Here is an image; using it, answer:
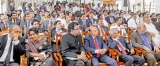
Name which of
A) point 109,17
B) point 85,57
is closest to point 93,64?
point 85,57

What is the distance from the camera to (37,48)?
427 cm

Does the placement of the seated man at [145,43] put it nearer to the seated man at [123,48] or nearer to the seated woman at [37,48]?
the seated man at [123,48]

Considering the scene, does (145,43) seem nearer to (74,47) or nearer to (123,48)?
(123,48)

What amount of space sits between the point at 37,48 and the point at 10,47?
544 millimetres

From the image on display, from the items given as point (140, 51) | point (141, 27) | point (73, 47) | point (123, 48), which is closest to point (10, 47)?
point (73, 47)

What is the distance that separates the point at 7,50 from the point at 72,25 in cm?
112

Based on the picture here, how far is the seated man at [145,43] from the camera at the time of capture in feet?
16.4

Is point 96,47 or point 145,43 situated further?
point 145,43

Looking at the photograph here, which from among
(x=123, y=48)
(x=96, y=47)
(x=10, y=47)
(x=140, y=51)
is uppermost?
(x=10, y=47)

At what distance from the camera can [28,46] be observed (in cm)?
423

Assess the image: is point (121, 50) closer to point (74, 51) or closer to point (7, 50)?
point (74, 51)

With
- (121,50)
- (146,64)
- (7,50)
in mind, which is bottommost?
(146,64)

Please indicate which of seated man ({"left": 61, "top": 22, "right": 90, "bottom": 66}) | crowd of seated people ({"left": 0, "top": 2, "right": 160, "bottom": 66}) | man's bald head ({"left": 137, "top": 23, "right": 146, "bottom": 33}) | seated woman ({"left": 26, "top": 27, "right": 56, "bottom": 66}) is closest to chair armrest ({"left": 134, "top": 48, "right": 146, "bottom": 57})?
crowd of seated people ({"left": 0, "top": 2, "right": 160, "bottom": 66})

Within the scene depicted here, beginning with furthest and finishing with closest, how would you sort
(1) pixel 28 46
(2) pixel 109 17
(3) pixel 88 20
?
Result: (2) pixel 109 17 < (3) pixel 88 20 < (1) pixel 28 46
